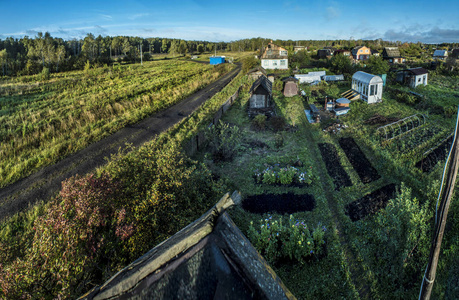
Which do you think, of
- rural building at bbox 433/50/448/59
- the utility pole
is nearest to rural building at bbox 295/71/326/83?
the utility pole

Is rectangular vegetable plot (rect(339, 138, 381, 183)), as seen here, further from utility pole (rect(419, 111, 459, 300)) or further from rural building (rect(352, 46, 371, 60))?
rural building (rect(352, 46, 371, 60))

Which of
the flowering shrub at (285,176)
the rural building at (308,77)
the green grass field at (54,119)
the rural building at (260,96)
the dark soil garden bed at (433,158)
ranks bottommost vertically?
the flowering shrub at (285,176)

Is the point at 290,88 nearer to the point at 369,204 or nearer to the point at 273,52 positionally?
the point at 369,204

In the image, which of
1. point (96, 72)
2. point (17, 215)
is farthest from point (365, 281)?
point (96, 72)

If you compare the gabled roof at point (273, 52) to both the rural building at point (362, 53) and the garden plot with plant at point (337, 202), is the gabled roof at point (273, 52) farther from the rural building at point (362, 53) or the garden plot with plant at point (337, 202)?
the garden plot with plant at point (337, 202)

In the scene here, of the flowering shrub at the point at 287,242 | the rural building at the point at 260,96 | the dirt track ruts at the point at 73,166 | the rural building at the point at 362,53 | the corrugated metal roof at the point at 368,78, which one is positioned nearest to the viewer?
the flowering shrub at the point at 287,242

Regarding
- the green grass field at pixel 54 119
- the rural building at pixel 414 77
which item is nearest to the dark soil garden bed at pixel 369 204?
the green grass field at pixel 54 119

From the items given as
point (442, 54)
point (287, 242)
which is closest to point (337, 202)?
point (287, 242)
